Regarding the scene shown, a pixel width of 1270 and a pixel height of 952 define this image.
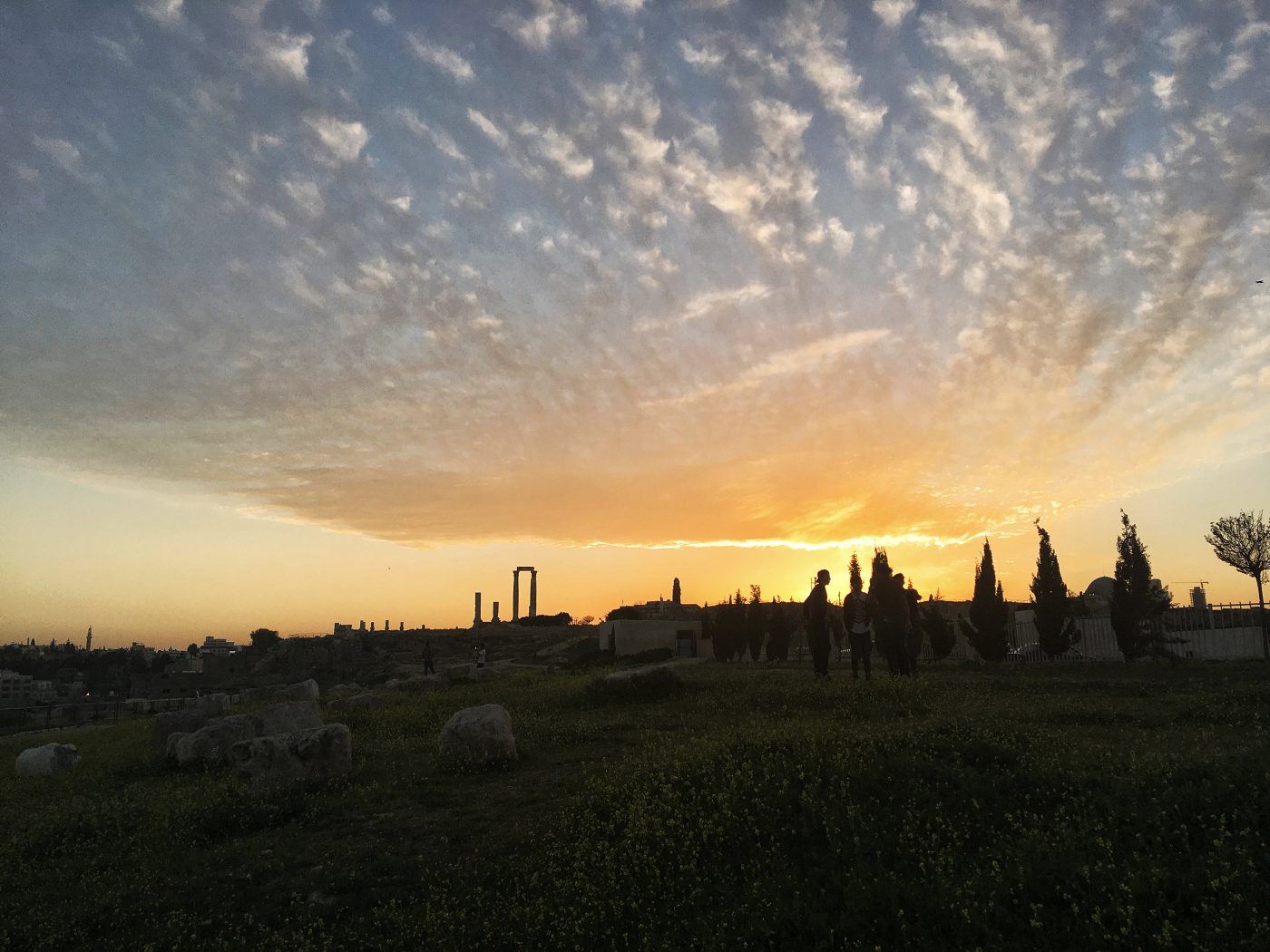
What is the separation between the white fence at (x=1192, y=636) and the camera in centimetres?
3941

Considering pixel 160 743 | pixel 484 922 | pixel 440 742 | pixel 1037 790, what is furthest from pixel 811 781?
pixel 160 743

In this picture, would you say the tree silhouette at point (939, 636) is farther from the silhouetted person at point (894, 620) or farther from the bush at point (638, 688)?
the bush at point (638, 688)

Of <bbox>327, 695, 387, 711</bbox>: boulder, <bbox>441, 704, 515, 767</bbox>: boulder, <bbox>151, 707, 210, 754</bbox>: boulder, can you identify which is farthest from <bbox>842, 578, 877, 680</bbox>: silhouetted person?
<bbox>151, 707, 210, 754</bbox>: boulder

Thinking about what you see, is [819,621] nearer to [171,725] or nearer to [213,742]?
[213,742]

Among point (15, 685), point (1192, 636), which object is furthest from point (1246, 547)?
point (15, 685)

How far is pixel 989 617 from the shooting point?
4150cm

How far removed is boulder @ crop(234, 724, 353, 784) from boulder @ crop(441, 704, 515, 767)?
2051mm

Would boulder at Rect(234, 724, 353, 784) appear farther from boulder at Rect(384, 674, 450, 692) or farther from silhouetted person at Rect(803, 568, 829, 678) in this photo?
boulder at Rect(384, 674, 450, 692)

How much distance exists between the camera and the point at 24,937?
378 inches

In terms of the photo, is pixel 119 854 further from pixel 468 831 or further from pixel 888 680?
pixel 888 680

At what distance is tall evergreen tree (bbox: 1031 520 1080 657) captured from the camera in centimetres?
3984

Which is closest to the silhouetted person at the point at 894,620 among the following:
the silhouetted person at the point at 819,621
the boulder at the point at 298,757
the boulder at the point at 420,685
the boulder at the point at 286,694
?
the silhouetted person at the point at 819,621

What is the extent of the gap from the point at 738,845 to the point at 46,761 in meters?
22.0

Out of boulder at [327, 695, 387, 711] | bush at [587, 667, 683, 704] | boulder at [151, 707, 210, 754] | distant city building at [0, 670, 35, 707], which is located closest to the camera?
boulder at [151, 707, 210, 754]
